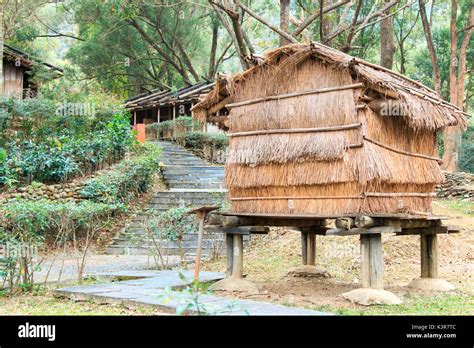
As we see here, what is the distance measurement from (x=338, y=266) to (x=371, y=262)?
3.99 metres

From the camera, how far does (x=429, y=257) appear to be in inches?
370

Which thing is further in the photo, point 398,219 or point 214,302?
point 398,219

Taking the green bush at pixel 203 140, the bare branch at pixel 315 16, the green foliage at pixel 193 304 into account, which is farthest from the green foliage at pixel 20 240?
the green bush at pixel 203 140

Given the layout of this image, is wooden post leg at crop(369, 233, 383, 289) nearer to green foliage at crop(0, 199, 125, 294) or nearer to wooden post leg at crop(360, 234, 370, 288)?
wooden post leg at crop(360, 234, 370, 288)

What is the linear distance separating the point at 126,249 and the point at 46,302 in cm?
641

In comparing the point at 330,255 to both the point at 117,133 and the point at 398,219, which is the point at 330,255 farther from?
the point at 117,133

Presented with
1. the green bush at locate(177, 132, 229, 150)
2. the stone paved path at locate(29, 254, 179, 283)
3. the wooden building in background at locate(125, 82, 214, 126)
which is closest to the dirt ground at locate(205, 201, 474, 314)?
the stone paved path at locate(29, 254, 179, 283)

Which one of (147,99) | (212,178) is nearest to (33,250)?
(212,178)

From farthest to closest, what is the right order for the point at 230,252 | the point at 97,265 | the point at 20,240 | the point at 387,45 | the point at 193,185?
the point at 193,185, the point at 387,45, the point at 97,265, the point at 230,252, the point at 20,240

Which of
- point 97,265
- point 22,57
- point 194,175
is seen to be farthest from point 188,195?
point 22,57

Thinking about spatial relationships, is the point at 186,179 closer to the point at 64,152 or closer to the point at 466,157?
the point at 64,152

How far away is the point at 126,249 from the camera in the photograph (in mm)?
14086

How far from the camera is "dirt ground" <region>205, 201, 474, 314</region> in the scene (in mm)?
8480

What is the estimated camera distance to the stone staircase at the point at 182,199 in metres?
13.7
